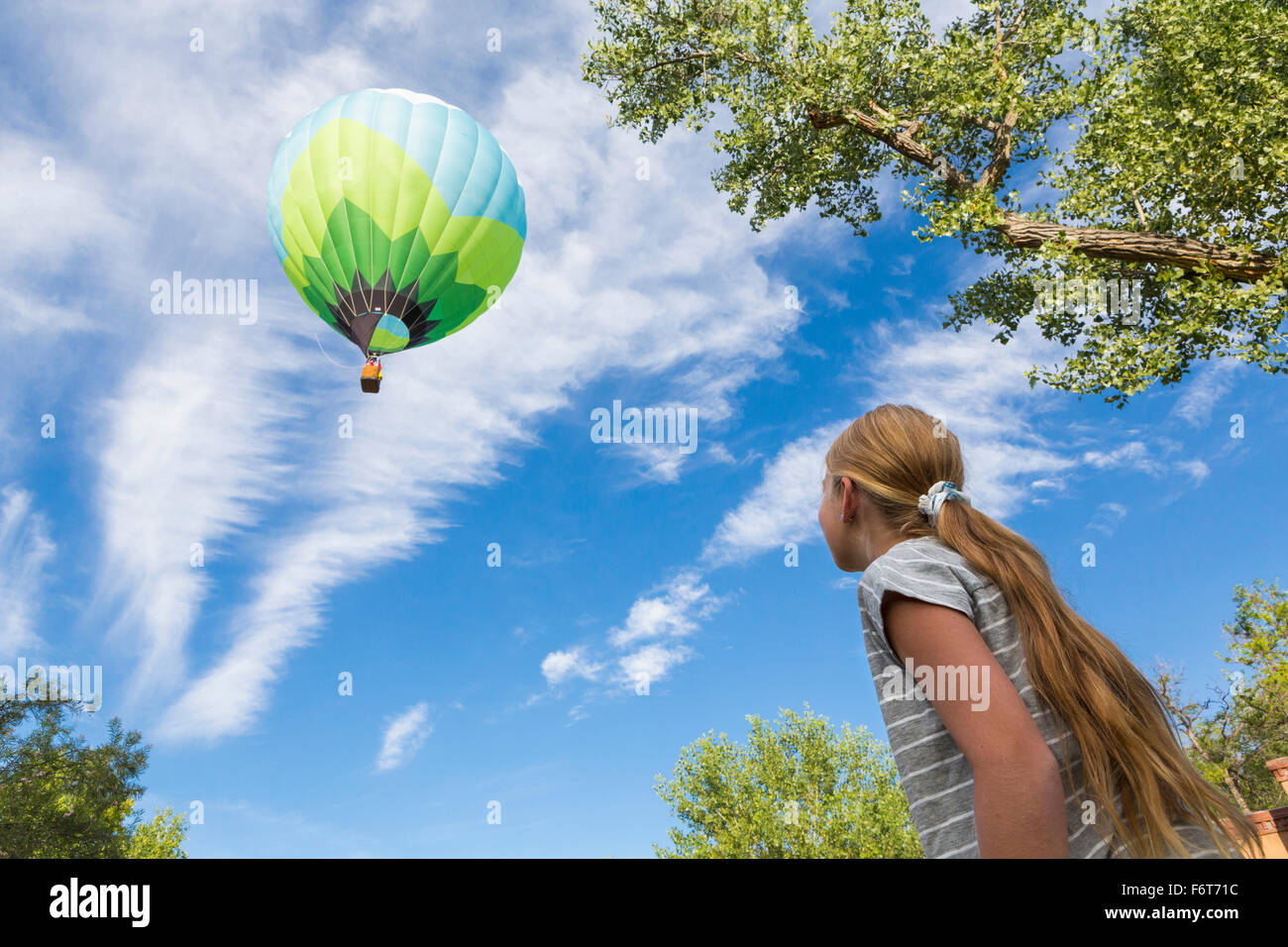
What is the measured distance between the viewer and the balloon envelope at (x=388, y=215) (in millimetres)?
15578

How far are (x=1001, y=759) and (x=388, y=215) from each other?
15768 millimetres

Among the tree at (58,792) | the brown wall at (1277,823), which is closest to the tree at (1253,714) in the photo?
the brown wall at (1277,823)

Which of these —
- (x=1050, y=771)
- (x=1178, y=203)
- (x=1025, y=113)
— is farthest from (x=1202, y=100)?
(x=1050, y=771)

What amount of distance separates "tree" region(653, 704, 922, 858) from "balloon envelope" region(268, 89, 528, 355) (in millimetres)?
25022

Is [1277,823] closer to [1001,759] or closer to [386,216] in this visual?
[386,216]

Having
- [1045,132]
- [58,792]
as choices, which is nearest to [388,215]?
[1045,132]

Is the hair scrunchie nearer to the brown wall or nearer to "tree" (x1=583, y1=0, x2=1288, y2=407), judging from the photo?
"tree" (x1=583, y1=0, x2=1288, y2=407)

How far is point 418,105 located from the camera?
16.8m

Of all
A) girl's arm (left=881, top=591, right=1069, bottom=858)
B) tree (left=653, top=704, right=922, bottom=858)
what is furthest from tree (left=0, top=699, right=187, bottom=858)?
girl's arm (left=881, top=591, right=1069, bottom=858)

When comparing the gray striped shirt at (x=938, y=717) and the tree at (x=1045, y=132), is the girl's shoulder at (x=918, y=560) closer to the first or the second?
the gray striped shirt at (x=938, y=717)

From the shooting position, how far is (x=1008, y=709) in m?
1.98

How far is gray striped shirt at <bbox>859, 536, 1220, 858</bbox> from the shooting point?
7.21 feet
